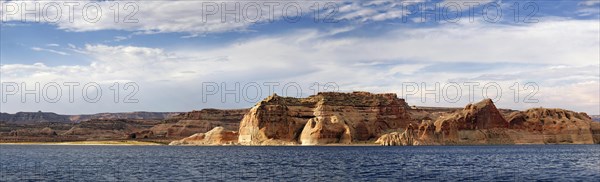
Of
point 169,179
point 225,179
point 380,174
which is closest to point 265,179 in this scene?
point 225,179

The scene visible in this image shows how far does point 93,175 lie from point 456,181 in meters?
36.2

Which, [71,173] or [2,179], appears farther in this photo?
[71,173]

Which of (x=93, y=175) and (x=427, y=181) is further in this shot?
(x=93, y=175)

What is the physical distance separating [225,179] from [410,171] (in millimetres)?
22371

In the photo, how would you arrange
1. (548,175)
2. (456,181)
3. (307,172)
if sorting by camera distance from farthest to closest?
(307,172) < (548,175) < (456,181)

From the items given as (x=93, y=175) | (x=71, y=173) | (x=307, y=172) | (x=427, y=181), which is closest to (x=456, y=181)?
(x=427, y=181)

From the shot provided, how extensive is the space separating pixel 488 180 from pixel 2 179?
45.1 meters

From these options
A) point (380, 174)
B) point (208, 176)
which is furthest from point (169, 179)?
point (380, 174)

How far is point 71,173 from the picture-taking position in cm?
6041

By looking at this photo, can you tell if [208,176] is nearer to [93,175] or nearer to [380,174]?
[93,175]

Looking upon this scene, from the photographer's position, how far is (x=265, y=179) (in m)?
54.9

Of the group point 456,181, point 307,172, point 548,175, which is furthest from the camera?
point 307,172

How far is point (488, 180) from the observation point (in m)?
52.5

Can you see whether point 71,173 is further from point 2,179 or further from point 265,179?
point 265,179
